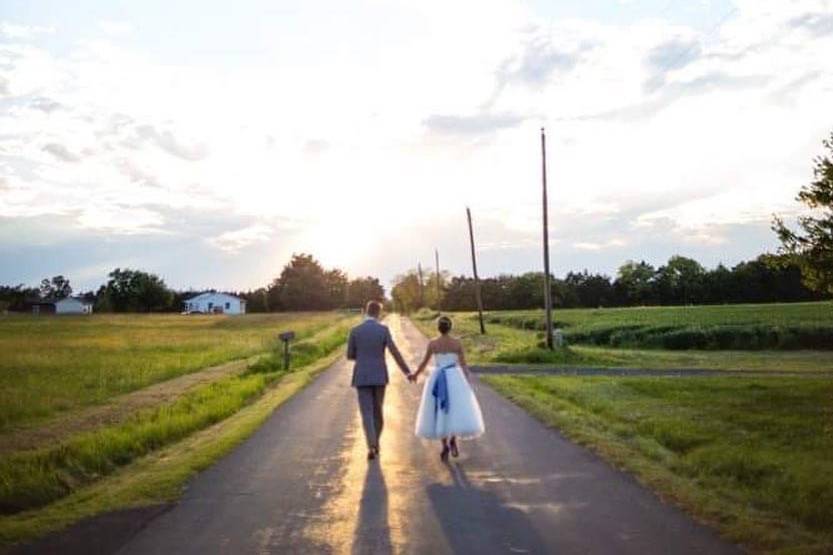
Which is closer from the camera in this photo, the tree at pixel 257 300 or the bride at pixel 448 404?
the bride at pixel 448 404

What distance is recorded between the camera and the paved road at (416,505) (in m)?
7.09

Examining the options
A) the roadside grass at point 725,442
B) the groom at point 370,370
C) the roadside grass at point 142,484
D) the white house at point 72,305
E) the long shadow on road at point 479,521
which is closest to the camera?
the long shadow on road at point 479,521

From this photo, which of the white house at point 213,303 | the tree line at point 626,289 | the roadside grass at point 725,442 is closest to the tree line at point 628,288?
the tree line at point 626,289

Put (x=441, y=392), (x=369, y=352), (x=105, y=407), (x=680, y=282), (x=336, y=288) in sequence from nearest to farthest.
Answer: (x=441, y=392)
(x=369, y=352)
(x=105, y=407)
(x=680, y=282)
(x=336, y=288)

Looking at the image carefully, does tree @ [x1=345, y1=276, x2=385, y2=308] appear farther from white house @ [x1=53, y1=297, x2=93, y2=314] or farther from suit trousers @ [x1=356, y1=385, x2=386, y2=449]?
suit trousers @ [x1=356, y1=385, x2=386, y2=449]

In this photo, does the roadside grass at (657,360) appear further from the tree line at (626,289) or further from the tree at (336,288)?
the tree at (336,288)

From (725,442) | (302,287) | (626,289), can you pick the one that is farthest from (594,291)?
(725,442)

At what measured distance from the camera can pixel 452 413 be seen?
37.7ft

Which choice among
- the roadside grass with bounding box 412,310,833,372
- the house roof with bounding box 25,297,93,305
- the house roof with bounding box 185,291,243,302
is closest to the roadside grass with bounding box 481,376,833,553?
the roadside grass with bounding box 412,310,833,372

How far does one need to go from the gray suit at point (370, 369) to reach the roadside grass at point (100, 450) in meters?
3.28

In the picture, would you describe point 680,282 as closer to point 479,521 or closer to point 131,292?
point 131,292

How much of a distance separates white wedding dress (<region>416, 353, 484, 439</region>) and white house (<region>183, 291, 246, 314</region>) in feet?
589

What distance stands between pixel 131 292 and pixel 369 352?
158552 millimetres

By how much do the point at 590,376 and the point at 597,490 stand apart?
17.8 m
